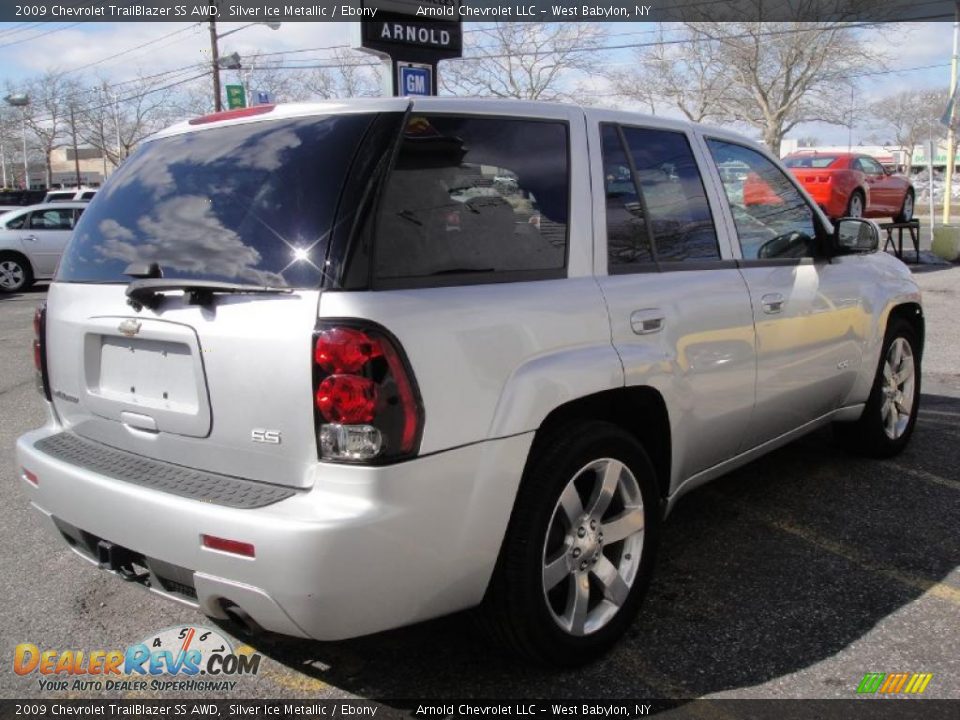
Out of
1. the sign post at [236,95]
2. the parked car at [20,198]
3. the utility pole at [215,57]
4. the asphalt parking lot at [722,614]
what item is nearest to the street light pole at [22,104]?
the parked car at [20,198]

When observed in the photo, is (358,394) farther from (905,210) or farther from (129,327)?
(905,210)

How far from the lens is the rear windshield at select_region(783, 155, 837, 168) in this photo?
50.0 ft

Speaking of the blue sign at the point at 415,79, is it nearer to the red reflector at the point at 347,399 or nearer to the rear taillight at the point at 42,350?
→ the rear taillight at the point at 42,350

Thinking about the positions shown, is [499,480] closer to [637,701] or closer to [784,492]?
[637,701]

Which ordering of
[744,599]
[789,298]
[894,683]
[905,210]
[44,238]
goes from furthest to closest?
[905,210] < [44,238] < [789,298] < [744,599] < [894,683]

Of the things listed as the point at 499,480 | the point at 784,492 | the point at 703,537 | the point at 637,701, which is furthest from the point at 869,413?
the point at 499,480

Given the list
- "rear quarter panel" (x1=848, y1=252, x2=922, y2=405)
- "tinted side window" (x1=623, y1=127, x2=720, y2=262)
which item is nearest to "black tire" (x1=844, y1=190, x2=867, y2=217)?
"rear quarter panel" (x1=848, y1=252, x2=922, y2=405)

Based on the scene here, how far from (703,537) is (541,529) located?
1.64 m

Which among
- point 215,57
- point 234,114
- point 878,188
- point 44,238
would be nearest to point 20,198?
point 215,57

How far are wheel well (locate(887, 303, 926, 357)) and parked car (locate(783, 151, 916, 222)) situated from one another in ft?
30.1

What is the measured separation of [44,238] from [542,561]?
15815mm

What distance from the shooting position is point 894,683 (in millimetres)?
2703

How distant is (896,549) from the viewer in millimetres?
3709

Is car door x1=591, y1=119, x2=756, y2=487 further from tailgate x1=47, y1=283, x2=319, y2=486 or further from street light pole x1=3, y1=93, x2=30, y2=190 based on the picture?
street light pole x1=3, y1=93, x2=30, y2=190
